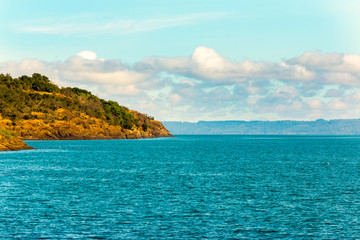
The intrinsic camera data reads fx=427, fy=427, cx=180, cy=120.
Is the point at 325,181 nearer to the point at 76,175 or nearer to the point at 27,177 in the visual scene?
the point at 76,175

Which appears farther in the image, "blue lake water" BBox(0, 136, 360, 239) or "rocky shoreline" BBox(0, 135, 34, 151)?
"rocky shoreline" BBox(0, 135, 34, 151)

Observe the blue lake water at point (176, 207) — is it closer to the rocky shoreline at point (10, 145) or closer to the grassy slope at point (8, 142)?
the grassy slope at point (8, 142)

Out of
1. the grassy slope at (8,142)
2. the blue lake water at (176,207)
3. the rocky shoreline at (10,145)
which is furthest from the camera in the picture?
the rocky shoreline at (10,145)

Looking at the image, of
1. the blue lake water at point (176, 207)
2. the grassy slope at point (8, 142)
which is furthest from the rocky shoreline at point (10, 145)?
the blue lake water at point (176, 207)

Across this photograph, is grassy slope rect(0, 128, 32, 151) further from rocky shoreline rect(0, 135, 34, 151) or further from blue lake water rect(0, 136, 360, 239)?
blue lake water rect(0, 136, 360, 239)

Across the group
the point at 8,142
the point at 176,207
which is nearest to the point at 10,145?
the point at 8,142

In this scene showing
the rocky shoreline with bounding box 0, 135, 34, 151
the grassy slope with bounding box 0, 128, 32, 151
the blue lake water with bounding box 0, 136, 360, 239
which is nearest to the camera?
the blue lake water with bounding box 0, 136, 360, 239

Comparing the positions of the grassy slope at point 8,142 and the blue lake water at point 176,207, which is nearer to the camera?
the blue lake water at point 176,207

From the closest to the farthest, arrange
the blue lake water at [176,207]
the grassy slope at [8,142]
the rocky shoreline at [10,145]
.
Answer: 1. the blue lake water at [176,207]
2. the grassy slope at [8,142]
3. the rocky shoreline at [10,145]

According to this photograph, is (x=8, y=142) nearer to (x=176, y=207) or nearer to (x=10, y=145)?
(x=10, y=145)

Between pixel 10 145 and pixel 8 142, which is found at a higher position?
pixel 8 142

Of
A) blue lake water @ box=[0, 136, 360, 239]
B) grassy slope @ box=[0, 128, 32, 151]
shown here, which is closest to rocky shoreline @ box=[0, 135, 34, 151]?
grassy slope @ box=[0, 128, 32, 151]

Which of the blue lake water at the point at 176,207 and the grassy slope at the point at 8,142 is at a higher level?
the grassy slope at the point at 8,142

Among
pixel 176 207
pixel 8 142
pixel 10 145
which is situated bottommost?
pixel 176 207
